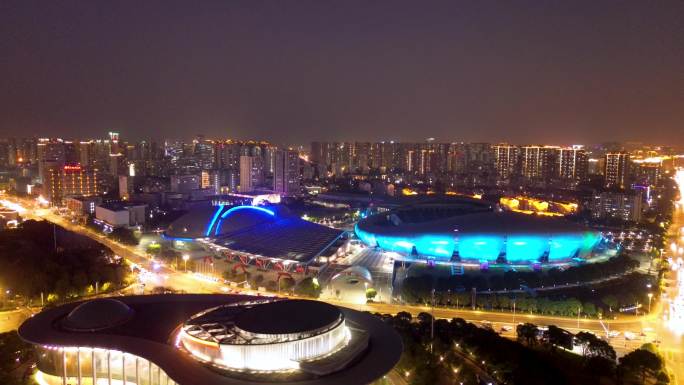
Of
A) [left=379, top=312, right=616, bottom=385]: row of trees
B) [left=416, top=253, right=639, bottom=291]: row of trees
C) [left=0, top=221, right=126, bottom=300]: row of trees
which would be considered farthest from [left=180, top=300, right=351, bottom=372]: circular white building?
[left=0, top=221, right=126, bottom=300]: row of trees

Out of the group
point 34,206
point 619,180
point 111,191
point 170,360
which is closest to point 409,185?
point 619,180

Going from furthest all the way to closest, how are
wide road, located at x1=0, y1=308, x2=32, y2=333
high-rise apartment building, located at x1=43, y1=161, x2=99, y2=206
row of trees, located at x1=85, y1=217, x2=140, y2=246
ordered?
high-rise apartment building, located at x1=43, y1=161, x2=99, y2=206 → row of trees, located at x1=85, y1=217, x2=140, y2=246 → wide road, located at x1=0, y1=308, x2=32, y2=333

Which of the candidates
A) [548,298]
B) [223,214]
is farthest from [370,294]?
[223,214]

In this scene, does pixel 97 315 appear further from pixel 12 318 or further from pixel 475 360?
pixel 475 360

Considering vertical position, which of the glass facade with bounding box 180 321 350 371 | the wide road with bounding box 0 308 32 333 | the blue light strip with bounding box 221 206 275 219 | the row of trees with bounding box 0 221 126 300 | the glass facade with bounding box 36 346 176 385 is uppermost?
the glass facade with bounding box 180 321 350 371

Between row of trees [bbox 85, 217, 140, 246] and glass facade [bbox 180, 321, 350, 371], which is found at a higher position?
glass facade [bbox 180, 321, 350, 371]

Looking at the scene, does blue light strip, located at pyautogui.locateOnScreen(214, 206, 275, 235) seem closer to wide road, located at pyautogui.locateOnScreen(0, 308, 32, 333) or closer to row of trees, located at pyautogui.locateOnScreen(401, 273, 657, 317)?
wide road, located at pyautogui.locateOnScreen(0, 308, 32, 333)

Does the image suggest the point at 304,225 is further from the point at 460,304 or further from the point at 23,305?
the point at 23,305

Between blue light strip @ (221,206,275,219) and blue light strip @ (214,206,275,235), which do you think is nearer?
blue light strip @ (214,206,275,235)
